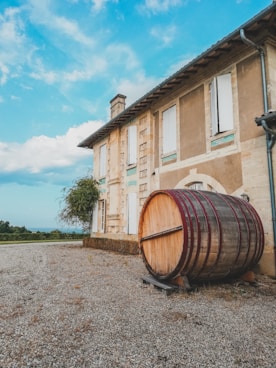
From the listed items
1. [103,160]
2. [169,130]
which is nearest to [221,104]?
[169,130]

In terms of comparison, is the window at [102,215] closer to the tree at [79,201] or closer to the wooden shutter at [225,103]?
the tree at [79,201]

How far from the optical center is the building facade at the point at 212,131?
19.0 feet

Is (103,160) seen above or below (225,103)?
above

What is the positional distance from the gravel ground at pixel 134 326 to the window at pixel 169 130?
525 centimetres

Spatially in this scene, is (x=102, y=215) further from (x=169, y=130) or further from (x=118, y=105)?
(x=169, y=130)

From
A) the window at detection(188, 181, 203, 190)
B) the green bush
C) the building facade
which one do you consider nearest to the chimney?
the building facade

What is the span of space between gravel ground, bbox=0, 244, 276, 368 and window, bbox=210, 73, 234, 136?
402cm

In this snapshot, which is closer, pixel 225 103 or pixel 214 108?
pixel 225 103

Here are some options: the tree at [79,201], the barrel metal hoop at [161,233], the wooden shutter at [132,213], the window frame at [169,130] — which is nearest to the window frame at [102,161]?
the tree at [79,201]

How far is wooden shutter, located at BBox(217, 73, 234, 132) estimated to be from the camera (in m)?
6.71

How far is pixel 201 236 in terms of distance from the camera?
3.78 metres

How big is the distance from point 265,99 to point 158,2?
175 inches

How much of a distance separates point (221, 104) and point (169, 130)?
2322 mm

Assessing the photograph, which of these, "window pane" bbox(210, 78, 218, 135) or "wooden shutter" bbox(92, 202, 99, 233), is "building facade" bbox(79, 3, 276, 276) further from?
"wooden shutter" bbox(92, 202, 99, 233)
